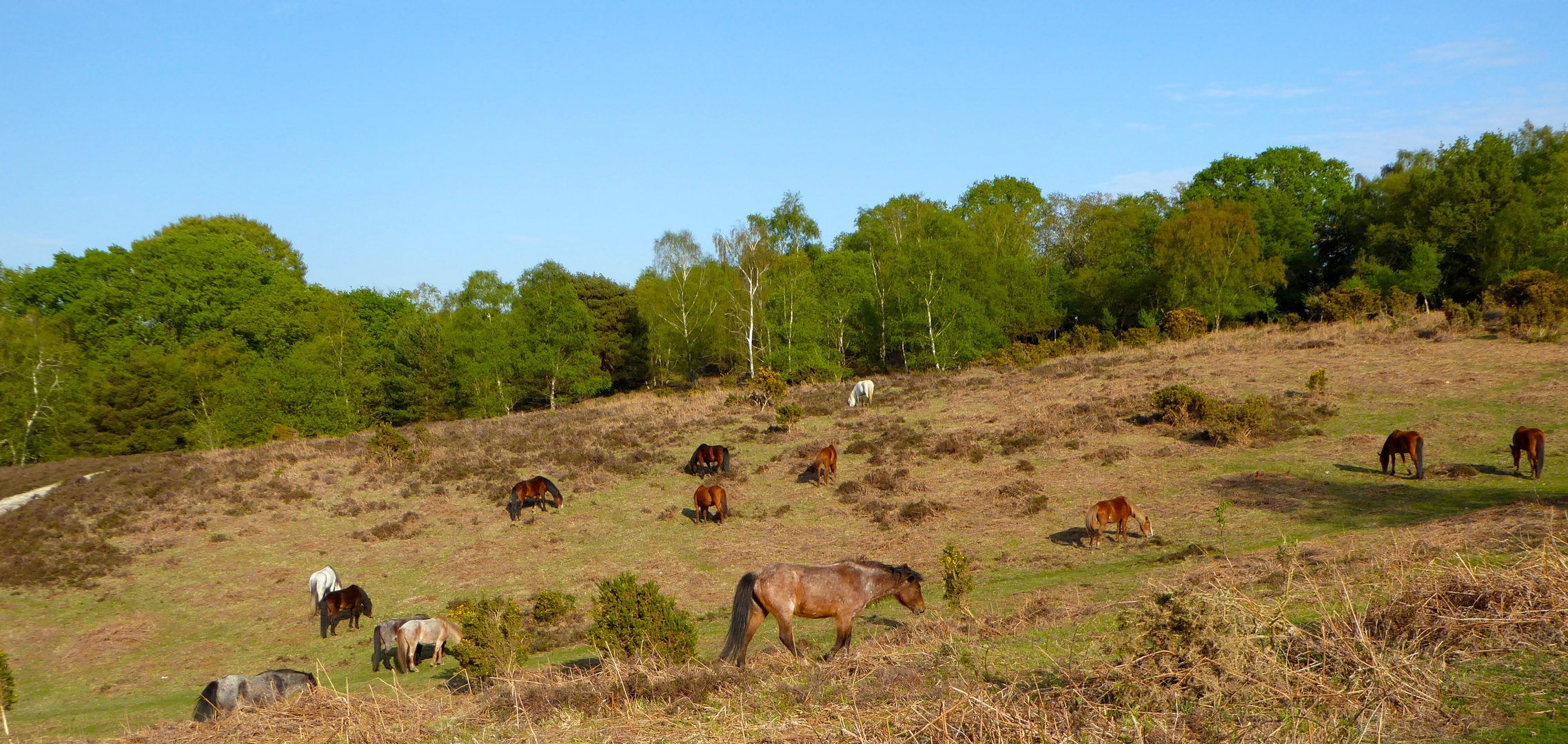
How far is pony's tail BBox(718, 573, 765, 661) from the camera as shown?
9.40 metres

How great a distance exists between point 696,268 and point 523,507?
39.5m

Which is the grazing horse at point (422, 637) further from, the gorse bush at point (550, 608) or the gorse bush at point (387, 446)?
the gorse bush at point (387, 446)

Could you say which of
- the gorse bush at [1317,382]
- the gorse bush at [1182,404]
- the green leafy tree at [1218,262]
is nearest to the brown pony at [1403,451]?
the gorse bush at [1182,404]

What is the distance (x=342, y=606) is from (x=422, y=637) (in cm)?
404

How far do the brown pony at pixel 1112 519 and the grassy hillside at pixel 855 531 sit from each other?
0.35 meters

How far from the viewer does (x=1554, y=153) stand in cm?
4766

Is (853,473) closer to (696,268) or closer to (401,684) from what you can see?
(401,684)

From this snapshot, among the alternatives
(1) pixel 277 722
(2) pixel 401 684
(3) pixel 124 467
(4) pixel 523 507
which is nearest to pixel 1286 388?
(4) pixel 523 507

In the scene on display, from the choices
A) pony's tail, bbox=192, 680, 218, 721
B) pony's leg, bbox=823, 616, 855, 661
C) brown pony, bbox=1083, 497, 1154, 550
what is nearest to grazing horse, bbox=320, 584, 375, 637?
pony's tail, bbox=192, 680, 218, 721

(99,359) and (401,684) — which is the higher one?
(99,359)

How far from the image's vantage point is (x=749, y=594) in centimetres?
947

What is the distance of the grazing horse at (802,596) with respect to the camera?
31.0 feet

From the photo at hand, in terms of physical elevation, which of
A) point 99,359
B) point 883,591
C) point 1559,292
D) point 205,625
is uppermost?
point 99,359

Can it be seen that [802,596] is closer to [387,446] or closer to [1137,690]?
[1137,690]
